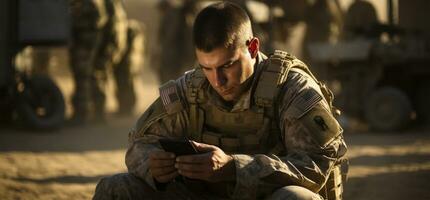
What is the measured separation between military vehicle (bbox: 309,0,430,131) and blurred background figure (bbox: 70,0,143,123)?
3.28 meters

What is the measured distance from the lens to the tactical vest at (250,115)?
11.5 ft

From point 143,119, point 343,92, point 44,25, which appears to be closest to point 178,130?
point 143,119

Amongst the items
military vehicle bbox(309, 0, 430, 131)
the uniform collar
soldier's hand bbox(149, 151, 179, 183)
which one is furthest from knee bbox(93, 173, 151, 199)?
military vehicle bbox(309, 0, 430, 131)

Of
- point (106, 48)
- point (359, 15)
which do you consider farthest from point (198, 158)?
point (359, 15)

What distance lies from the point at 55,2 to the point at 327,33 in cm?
679

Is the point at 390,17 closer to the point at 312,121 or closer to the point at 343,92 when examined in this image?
the point at 343,92

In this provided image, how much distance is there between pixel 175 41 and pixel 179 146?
12.0 m

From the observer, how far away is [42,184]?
6.81 meters

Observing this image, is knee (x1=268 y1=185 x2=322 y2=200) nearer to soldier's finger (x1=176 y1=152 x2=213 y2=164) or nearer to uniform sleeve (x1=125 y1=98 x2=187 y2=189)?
soldier's finger (x1=176 y1=152 x2=213 y2=164)

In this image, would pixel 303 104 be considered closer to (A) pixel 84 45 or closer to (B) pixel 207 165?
(B) pixel 207 165

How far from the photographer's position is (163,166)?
3.28 meters

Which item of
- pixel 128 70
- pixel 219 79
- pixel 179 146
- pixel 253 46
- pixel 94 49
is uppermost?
pixel 253 46

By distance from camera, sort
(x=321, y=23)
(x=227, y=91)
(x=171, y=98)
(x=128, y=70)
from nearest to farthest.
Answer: (x=227, y=91) < (x=171, y=98) < (x=128, y=70) < (x=321, y=23)

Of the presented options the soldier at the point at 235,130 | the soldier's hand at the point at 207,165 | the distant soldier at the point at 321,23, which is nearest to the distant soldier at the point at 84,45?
the distant soldier at the point at 321,23
